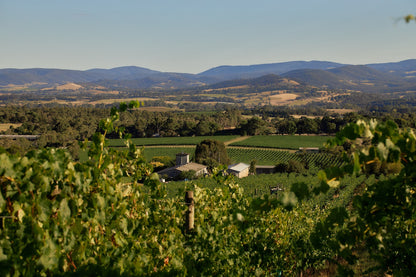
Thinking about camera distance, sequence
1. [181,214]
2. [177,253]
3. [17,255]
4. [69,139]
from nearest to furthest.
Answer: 1. [17,255]
2. [177,253]
3. [181,214]
4. [69,139]

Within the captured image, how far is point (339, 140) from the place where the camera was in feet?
7.37

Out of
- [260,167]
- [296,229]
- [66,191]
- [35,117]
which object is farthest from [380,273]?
[35,117]

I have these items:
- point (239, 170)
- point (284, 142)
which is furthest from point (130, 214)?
point (284, 142)

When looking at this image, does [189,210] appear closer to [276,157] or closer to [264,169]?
[264,169]

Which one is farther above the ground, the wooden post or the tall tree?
the wooden post

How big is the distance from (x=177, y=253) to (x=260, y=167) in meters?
45.6

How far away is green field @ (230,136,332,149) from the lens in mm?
64562

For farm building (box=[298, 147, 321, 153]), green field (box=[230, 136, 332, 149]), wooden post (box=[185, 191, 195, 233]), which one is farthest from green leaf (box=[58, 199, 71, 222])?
green field (box=[230, 136, 332, 149])

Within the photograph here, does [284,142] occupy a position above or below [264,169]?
above

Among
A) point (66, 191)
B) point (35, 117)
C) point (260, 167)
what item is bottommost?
point (260, 167)

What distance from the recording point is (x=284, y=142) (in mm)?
68250

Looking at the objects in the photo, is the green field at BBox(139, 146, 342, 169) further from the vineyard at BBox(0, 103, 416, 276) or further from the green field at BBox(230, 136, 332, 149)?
the vineyard at BBox(0, 103, 416, 276)

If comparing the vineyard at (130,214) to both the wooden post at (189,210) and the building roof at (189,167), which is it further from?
the building roof at (189,167)

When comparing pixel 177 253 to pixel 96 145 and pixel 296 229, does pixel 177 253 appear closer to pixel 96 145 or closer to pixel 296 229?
pixel 96 145
